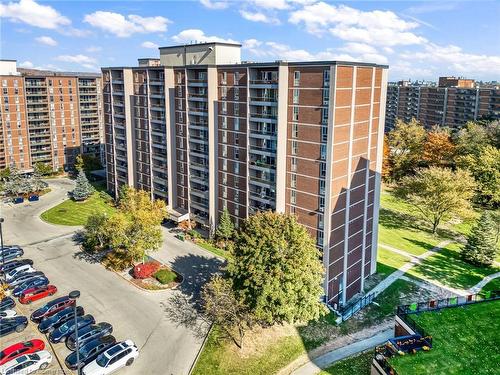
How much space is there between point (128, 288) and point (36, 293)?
377 inches

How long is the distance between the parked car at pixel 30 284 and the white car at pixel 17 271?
9.07 feet

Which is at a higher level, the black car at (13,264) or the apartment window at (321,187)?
the apartment window at (321,187)

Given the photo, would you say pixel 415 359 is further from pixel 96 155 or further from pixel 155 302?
pixel 96 155

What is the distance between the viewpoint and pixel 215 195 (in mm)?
61875

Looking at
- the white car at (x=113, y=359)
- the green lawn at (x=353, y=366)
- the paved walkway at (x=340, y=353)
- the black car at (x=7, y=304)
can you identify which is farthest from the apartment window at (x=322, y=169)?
the black car at (x=7, y=304)

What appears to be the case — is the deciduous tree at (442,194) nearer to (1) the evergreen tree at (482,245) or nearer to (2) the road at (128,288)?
(1) the evergreen tree at (482,245)

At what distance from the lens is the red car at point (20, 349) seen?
35.9 meters

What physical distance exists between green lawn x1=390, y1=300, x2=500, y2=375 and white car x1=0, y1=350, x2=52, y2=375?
28.6 metres

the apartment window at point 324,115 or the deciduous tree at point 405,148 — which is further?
the deciduous tree at point 405,148

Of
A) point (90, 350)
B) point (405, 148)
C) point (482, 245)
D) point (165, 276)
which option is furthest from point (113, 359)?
point (405, 148)

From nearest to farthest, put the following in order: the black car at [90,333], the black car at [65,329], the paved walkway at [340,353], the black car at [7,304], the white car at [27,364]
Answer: the white car at [27,364] < the paved walkway at [340,353] < the black car at [90,333] < the black car at [65,329] < the black car at [7,304]

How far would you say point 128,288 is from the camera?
48.9 meters

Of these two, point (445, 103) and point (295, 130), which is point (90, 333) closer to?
point (295, 130)

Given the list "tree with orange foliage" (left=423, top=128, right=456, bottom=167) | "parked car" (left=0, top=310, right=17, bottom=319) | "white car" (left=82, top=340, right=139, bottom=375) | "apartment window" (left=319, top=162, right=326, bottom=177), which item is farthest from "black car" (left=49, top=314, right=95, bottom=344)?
"tree with orange foliage" (left=423, top=128, right=456, bottom=167)
